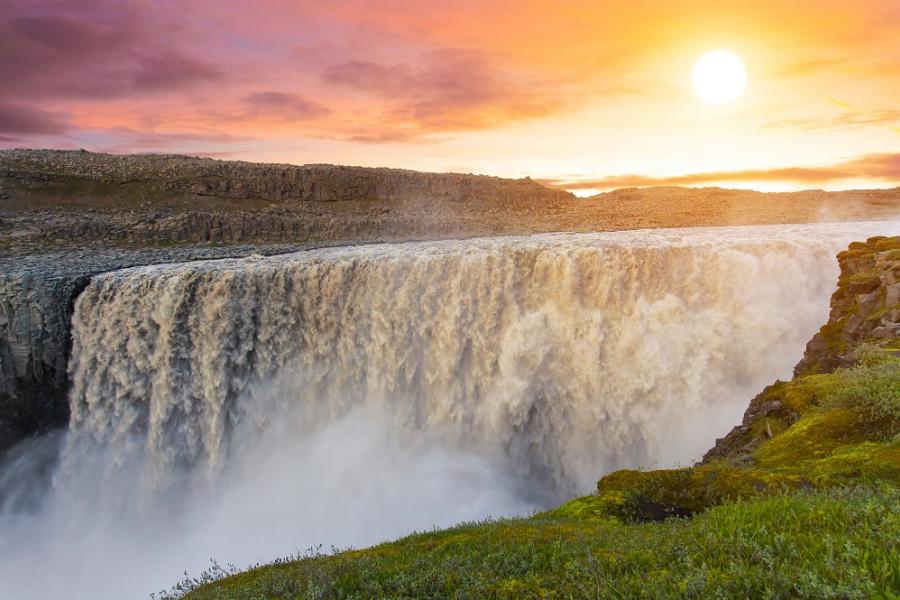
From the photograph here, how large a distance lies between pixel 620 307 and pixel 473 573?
15.3 m

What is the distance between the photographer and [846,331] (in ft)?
49.8

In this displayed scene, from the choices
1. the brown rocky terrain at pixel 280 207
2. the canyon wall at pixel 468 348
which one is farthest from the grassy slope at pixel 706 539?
the brown rocky terrain at pixel 280 207

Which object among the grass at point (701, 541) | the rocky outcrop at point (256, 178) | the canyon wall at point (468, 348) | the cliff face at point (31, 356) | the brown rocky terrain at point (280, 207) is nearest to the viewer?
the grass at point (701, 541)

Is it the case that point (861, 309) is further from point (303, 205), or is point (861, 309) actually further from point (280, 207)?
point (303, 205)

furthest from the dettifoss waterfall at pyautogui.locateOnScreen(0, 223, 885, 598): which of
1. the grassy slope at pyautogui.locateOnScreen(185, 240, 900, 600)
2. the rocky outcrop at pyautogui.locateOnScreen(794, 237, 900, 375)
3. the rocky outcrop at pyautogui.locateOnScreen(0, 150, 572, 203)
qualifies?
the rocky outcrop at pyautogui.locateOnScreen(0, 150, 572, 203)

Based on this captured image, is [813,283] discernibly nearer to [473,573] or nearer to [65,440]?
[473,573]

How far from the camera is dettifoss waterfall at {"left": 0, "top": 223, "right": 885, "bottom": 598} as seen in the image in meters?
19.4

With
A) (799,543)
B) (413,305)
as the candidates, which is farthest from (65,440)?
(799,543)

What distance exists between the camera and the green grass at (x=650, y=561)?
4156mm

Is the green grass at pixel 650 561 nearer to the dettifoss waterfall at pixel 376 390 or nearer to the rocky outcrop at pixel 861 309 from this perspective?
the rocky outcrop at pixel 861 309

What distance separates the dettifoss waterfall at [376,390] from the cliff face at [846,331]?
96.6 inches

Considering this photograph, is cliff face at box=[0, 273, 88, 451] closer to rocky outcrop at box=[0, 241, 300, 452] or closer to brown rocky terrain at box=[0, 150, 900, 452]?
rocky outcrop at box=[0, 241, 300, 452]

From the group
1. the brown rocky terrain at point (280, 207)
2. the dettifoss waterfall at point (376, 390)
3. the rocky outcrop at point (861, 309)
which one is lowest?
the dettifoss waterfall at point (376, 390)

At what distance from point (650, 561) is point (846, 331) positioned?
13.2 metres
